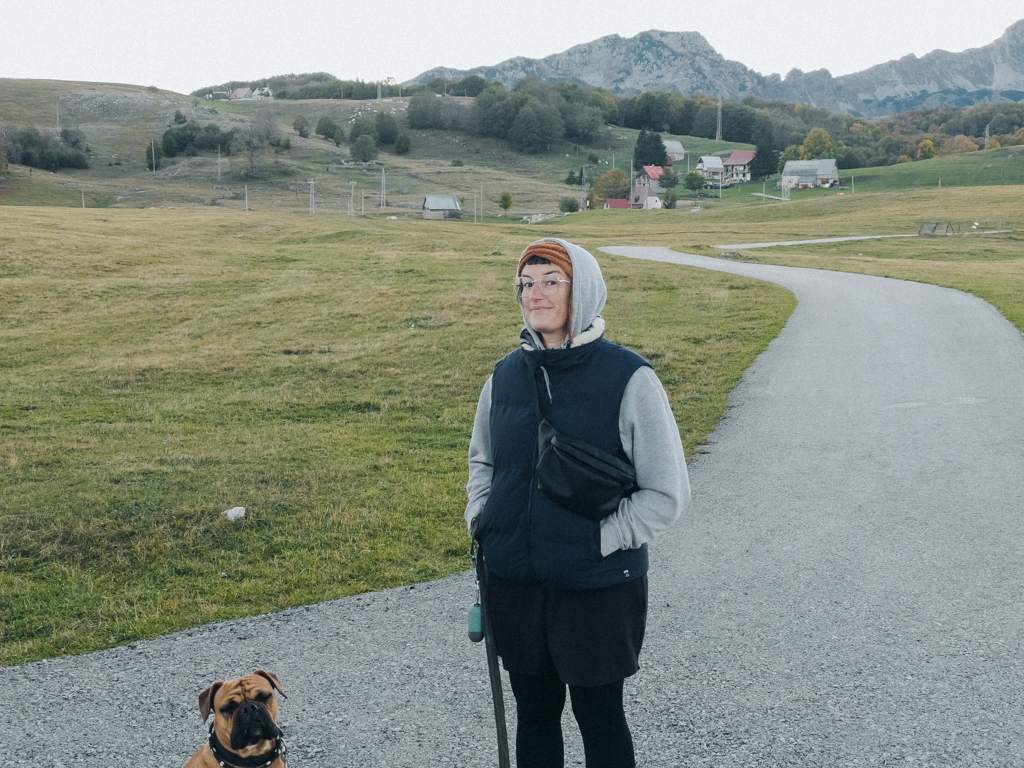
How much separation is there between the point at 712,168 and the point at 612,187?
33916 millimetres

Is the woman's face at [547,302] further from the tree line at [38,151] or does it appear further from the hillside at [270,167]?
the tree line at [38,151]

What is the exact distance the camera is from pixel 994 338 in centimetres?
1683

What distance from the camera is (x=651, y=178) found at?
130 metres

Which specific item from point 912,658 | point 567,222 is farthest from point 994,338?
point 567,222

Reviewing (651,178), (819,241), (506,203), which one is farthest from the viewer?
(651,178)

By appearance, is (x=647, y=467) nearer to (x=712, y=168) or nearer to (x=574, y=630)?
(x=574, y=630)

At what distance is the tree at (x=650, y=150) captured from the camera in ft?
475

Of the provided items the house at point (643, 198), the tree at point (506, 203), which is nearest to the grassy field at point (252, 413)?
the tree at point (506, 203)

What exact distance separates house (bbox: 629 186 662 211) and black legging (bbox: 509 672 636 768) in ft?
382

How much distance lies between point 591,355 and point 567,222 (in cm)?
8872

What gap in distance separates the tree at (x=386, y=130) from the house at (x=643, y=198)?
62.7m

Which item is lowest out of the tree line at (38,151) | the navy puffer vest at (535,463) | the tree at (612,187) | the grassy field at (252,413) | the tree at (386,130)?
the grassy field at (252,413)

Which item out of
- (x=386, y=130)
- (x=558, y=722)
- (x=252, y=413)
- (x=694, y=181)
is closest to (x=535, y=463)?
(x=558, y=722)

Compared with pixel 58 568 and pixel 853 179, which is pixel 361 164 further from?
pixel 58 568
